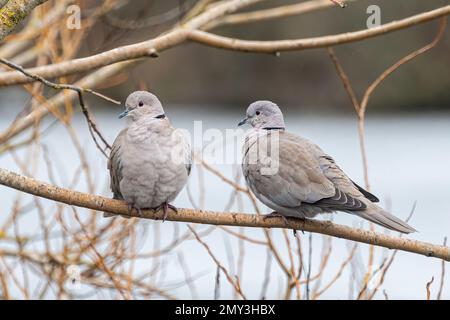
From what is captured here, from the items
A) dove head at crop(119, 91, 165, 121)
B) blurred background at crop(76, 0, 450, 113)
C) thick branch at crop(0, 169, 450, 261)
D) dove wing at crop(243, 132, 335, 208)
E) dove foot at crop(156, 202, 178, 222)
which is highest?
blurred background at crop(76, 0, 450, 113)

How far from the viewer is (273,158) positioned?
3.47 meters

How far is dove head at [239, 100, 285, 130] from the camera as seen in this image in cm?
349

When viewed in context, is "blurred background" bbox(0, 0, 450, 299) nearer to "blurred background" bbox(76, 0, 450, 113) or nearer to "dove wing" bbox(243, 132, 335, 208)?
"blurred background" bbox(76, 0, 450, 113)

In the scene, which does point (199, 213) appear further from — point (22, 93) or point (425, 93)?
point (425, 93)

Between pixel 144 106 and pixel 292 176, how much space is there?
2.34 feet

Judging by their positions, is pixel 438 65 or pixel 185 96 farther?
pixel 185 96

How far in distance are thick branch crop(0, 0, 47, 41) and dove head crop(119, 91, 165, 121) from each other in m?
0.60

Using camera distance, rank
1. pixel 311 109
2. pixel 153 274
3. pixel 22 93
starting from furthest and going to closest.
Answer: pixel 311 109, pixel 22 93, pixel 153 274

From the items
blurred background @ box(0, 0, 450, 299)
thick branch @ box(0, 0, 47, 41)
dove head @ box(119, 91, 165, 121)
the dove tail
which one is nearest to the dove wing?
the dove tail

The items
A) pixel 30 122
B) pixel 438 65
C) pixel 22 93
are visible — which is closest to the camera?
pixel 30 122

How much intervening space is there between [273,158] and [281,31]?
787 centimetres

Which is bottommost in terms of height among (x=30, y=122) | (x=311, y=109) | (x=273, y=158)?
(x=273, y=158)

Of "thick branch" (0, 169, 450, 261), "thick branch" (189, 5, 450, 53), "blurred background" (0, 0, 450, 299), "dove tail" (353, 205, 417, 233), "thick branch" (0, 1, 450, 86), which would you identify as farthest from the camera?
"blurred background" (0, 0, 450, 299)
